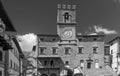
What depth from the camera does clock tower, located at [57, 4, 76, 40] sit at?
4709 cm

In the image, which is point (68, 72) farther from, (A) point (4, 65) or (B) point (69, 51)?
(A) point (4, 65)

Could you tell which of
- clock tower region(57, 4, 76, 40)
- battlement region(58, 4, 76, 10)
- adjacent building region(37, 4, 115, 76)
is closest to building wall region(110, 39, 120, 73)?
adjacent building region(37, 4, 115, 76)

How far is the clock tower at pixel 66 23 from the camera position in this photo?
47.1m

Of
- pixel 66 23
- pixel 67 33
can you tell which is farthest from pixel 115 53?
pixel 66 23

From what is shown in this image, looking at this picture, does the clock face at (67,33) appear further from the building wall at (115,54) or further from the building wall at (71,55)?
the building wall at (115,54)

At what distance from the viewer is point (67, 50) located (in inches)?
1853

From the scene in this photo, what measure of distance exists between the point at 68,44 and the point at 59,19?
6719mm

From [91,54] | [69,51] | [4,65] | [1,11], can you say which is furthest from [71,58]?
[1,11]

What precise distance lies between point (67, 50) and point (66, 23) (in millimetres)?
6826

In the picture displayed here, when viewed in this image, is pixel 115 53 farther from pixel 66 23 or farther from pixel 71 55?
pixel 66 23

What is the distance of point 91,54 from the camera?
47156 millimetres

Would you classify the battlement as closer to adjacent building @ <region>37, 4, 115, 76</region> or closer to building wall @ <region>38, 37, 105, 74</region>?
adjacent building @ <region>37, 4, 115, 76</region>

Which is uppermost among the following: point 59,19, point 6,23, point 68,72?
point 59,19

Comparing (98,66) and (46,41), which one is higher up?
(46,41)
